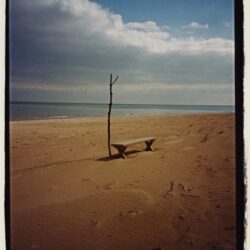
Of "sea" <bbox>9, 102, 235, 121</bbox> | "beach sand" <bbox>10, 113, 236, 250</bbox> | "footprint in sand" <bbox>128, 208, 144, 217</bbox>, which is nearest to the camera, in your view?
"beach sand" <bbox>10, 113, 236, 250</bbox>

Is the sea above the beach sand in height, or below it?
above

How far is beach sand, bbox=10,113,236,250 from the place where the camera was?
2879 millimetres

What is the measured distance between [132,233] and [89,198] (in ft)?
3.46

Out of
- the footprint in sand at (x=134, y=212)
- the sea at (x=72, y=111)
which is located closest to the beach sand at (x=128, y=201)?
the footprint in sand at (x=134, y=212)

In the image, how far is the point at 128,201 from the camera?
3654 millimetres

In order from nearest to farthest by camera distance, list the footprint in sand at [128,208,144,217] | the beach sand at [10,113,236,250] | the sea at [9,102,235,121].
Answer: the beach sand at [10,113,236,250]
the footprint in sand at [128,208,144,217]
the sea at [9,102,235,121]

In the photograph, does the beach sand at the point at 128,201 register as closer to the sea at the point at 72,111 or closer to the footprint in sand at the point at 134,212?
the footprint in sand at the point at 134,212

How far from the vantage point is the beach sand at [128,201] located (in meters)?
2.88

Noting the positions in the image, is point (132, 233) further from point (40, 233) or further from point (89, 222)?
point (40, 233)

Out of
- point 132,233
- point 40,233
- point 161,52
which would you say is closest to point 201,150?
point 161,52

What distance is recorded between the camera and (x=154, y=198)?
147 inches

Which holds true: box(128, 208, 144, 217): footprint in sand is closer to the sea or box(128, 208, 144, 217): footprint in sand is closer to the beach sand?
the beach sand

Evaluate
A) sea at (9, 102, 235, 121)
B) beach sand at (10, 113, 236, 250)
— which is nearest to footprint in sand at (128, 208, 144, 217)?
beach sand at (10, 113, 236, 250)

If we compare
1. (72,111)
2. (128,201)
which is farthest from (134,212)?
(72,111)
